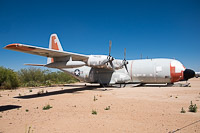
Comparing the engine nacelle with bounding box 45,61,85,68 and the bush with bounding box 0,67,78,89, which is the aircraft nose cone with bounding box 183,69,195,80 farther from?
the bush with bounding box 0,67,78,89

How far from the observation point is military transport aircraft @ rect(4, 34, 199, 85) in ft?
47.0

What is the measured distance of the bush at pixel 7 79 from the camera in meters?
17.9

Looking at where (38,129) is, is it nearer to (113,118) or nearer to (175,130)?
(113,118)

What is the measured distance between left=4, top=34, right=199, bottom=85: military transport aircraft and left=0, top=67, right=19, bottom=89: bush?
484cm

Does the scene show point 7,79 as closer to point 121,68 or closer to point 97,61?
point 97,61

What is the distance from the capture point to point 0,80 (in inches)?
712

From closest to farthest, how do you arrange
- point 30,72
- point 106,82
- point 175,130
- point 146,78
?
point 175,130
point 146,78
point 106,82
point 30,72

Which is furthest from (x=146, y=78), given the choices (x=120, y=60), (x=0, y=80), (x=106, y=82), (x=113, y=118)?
(x=0, y=80)

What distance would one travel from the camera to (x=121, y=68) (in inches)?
670

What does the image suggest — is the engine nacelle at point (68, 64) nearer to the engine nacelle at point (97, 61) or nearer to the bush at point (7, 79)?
the engine nacelle at point (97, 61)

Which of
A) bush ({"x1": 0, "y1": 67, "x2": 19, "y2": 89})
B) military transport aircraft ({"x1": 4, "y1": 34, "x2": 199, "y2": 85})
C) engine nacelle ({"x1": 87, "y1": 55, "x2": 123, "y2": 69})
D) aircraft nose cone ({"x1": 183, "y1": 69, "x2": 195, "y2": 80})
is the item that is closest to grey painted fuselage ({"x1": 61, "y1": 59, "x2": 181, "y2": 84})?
military transport aircraft ({"x1": 4, "y1": 34, "x2": 199, "y2": 85})

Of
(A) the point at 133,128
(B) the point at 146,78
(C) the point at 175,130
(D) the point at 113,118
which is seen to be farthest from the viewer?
(B) the point at 146,78

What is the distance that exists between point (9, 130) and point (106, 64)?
1175 cm

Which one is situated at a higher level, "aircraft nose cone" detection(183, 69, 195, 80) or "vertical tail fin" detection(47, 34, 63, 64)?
"vertical tail fin" detection(47, 34, 63, 64)
